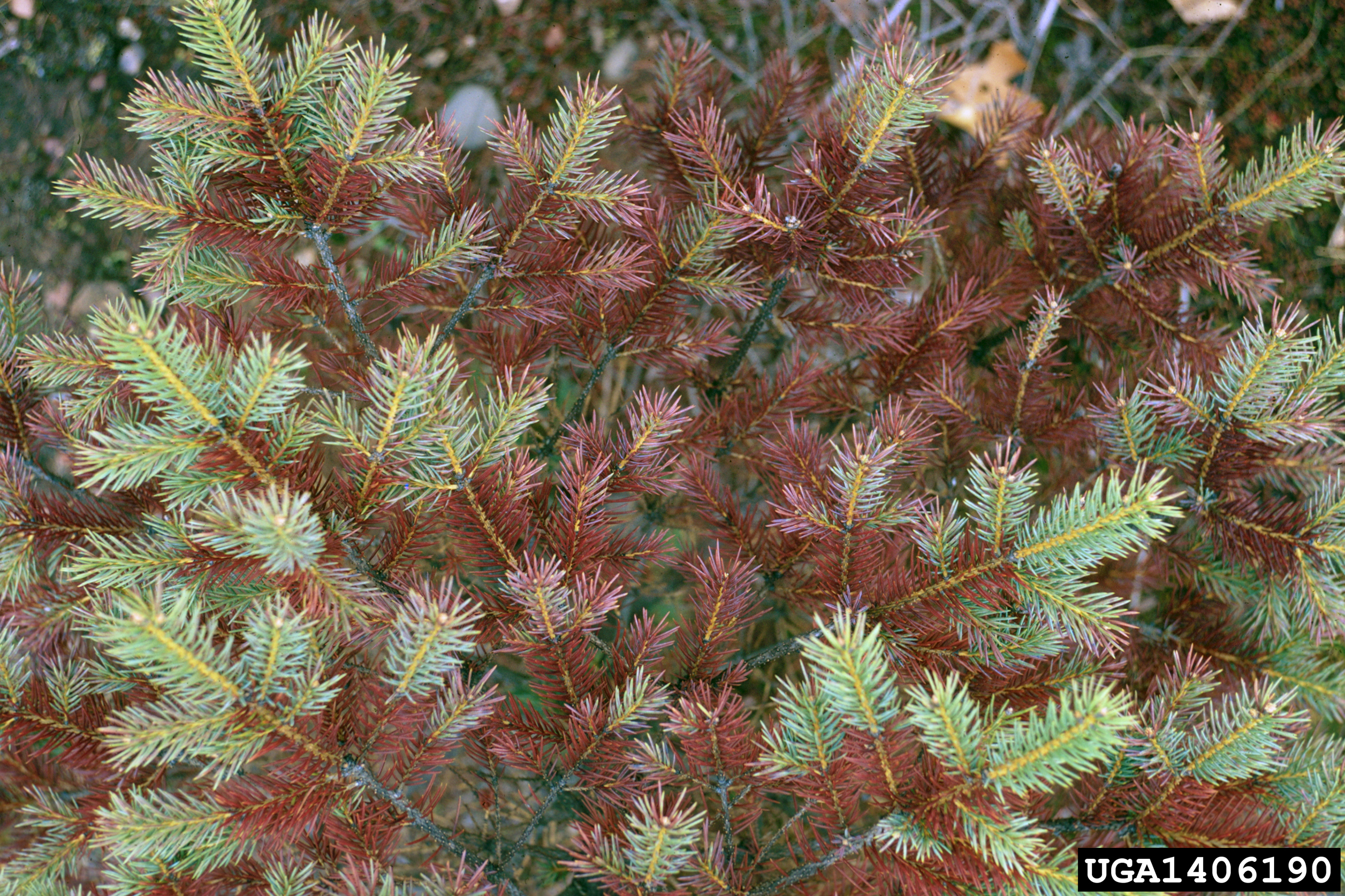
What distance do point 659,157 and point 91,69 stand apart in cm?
136

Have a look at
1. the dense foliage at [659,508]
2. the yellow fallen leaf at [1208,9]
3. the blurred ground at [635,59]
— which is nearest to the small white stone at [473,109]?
the blurred ground at [635,59]

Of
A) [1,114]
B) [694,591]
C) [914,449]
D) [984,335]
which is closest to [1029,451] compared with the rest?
[984,335]

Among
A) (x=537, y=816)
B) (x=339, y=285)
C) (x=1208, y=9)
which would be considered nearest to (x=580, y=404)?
(x=339, y=285)

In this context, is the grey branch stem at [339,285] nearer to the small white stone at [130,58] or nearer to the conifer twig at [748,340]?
the conifer twig at [748,340]

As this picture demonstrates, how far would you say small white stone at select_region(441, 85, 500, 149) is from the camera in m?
1.77

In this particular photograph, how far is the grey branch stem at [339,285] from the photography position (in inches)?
35.3

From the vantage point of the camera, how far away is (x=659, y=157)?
1231mm

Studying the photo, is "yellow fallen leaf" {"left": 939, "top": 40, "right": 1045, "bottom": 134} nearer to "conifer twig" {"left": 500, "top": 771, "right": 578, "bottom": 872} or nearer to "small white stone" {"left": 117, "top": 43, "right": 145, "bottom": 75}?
"conifer twig" {"left": 500, "top": 771, "right": 578, "bottom": 872}

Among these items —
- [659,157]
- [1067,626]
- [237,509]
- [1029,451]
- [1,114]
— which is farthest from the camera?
[1,114]

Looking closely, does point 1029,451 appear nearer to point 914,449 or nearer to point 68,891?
point 914,449

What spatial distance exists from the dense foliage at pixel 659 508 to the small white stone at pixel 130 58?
2.85 feet

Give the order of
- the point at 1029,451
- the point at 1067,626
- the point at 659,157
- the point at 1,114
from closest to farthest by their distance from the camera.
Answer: the point at 1067,626
the point at 659,157
the point at 1029,451
the point at 1,114

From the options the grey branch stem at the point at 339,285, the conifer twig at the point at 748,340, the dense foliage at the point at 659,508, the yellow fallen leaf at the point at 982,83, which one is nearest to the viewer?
the dense foliage at the point at 659,508

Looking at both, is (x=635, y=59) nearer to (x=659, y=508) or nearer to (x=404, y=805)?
(x=659, y=508)
